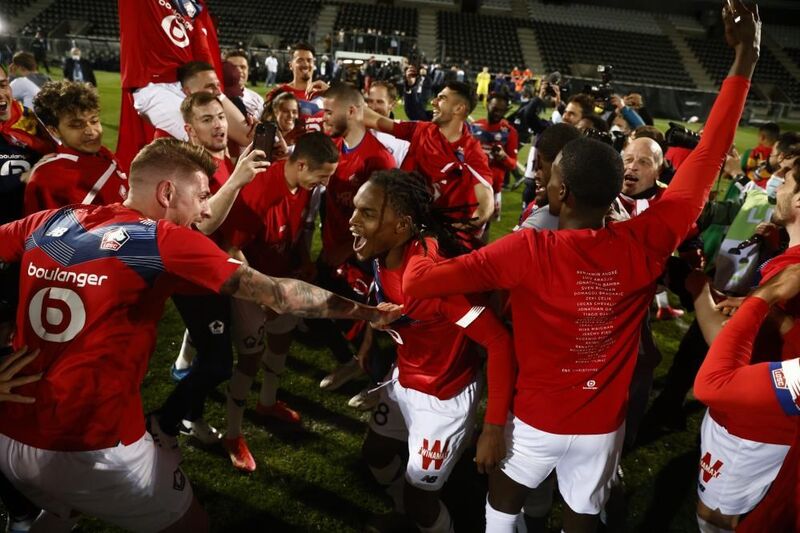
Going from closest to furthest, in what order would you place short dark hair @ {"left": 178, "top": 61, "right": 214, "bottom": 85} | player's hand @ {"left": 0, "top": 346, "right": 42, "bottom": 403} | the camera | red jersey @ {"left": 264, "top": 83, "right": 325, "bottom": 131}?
player's hand @ {"left": 0, "top": 346, "right": 42, "bottom": 403}
short dark hair @ {"left": 178, "top": 61, "right": 214, "bottom": 85}
the camera
red jersey @ {"left": 264, "top": 83, "right": 325, "bottom": 131}

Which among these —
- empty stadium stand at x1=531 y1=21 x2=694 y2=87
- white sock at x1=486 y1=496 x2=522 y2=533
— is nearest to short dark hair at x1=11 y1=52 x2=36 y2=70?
white sock at x1=486 y1=496 x2=522 y2=533

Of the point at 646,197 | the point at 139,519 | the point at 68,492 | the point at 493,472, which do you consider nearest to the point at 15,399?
the point at 68,492

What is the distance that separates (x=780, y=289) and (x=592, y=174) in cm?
73

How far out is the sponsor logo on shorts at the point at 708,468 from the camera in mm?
2510

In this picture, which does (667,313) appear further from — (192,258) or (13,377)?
(13,377)

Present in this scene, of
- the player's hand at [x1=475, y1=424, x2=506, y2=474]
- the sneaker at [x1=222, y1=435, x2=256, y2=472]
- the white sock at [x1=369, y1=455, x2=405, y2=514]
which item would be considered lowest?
the sneaker at [x1=222, y1=435, x2=256, y2=472]

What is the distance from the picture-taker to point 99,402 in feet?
6.65

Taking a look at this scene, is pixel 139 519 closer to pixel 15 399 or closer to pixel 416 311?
pixel 15 399

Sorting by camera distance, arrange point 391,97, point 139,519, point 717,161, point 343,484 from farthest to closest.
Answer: point 391,97
point 343,484
point 717,161
point 139,519

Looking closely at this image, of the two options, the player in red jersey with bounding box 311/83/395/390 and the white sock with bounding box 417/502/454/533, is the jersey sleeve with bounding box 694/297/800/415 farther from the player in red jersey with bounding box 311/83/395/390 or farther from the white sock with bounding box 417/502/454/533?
the player in red jersey with bounding box 311/83/395/390

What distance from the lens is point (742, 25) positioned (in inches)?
92.1

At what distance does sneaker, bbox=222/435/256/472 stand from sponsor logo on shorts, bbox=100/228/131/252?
2.01 m

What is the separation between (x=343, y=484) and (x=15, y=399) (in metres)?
2.02

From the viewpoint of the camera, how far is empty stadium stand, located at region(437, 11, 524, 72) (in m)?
35.7
